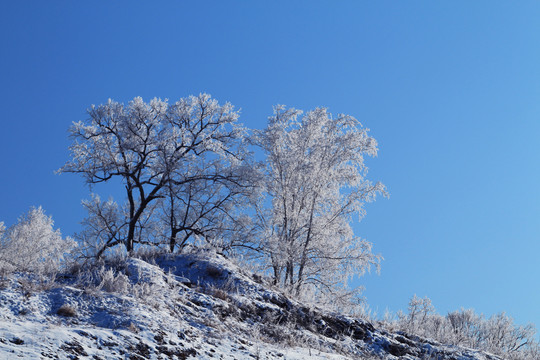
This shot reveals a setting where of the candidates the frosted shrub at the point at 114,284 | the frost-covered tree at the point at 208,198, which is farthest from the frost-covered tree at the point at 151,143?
the frosted shrub at the point at 114,284

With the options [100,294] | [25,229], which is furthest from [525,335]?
[25,229]

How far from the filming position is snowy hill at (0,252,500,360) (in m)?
→ 5.73

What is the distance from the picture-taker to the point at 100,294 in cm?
723

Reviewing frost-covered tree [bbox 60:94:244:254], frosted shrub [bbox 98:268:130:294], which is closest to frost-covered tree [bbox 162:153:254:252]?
frost-covered tree [bbox 60:94:244:254]

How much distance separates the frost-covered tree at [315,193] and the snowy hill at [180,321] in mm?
11065

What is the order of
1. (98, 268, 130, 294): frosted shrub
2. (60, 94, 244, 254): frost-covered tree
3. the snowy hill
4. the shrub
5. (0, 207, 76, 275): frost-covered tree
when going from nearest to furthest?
the snowy hill
the shrub
(98, 268, 130, 294): frosted shrub
(60, 94, 244, 254): frost-covered tree
(0, 207, 76, 275): frost-covered tree

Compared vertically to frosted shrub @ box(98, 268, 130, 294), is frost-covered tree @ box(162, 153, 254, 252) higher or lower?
higher

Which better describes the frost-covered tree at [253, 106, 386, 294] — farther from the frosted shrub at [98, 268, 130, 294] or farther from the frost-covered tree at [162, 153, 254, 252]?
the frosted shrub at [98, 268, 130, 294]

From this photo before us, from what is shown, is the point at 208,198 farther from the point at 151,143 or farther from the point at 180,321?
the point at 180,321

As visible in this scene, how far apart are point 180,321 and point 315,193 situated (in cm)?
1570

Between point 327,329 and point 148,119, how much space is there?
1455 cm

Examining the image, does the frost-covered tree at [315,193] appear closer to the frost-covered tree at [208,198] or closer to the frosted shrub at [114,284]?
the frost-covered tree at [208,198]

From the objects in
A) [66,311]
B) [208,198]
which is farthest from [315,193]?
[66,311]

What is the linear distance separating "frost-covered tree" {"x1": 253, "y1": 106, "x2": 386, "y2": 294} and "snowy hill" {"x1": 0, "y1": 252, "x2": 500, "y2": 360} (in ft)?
36.3
